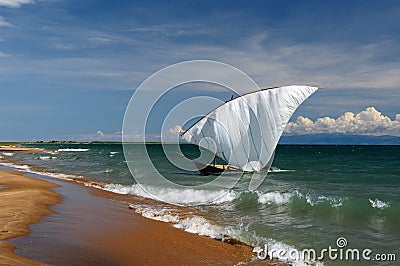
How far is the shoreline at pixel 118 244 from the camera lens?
7691mm

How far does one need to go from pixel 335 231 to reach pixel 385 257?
2666 mm

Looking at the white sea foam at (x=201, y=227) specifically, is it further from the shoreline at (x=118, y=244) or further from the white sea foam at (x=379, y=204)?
the white sea foam at (x=379, y=204)

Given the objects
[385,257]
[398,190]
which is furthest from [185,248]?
[398,190]

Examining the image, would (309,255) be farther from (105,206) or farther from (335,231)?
(105,206)

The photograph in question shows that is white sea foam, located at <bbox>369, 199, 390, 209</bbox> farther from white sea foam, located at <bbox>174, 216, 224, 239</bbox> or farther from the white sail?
the white sail

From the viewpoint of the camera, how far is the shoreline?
25.2 ft

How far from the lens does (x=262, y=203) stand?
658 inches

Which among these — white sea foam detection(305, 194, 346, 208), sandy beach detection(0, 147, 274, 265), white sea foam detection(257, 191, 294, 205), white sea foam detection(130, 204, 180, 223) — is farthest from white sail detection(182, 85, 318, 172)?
sandy beach detection(0, 147, 274, 265)

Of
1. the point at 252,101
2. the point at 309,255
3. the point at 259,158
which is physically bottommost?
the point at 309,255

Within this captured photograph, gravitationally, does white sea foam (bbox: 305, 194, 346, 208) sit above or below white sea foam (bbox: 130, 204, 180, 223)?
above

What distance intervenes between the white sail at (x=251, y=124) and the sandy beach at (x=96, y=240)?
1102 cm

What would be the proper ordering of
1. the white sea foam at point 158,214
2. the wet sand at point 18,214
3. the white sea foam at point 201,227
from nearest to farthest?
the wet sand at point 18,214, the white sea foam at point 201,227, the white sea foam at point 158,214

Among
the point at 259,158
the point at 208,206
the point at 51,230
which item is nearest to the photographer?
the point at 51,230

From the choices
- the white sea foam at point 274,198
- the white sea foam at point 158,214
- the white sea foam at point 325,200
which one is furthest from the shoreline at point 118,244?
the white sea foam at point 325,200
